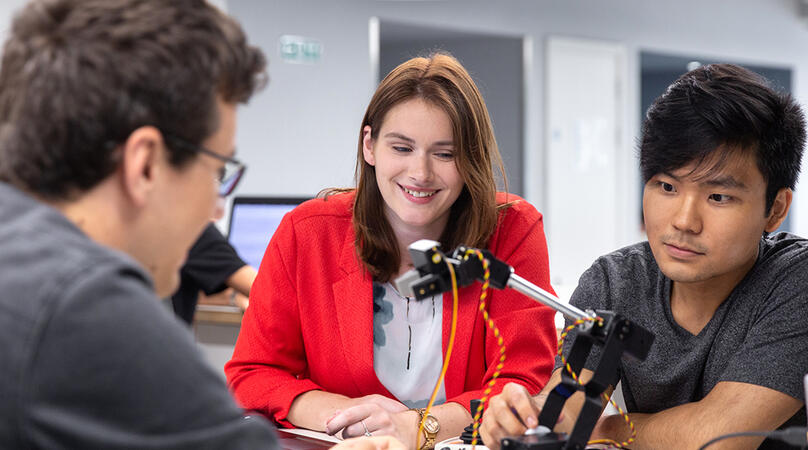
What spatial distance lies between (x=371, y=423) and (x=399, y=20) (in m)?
5.43

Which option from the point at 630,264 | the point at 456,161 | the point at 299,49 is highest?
the point at 299,49

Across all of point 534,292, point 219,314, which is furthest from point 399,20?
point 534,292

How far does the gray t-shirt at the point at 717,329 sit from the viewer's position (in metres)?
1.49

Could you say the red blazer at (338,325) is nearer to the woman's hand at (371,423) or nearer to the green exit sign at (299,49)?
the woman's hand at (371,423)

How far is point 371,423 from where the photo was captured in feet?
5.12

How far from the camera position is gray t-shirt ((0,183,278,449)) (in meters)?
0.73

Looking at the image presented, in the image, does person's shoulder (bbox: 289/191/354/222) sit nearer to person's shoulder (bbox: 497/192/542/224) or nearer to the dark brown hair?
person's shoulder (bbox: 497/192/542/224)

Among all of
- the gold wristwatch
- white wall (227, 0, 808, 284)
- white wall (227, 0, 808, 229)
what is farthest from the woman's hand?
white wall (227, 0, 808, 229)

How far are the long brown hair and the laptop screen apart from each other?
1.48 metres

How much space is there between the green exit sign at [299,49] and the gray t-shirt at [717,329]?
14.5ft

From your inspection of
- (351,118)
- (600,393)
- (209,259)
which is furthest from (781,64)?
(600,393)

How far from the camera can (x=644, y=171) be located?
1.61 meters

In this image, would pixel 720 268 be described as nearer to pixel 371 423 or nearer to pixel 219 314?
pixel 371 423

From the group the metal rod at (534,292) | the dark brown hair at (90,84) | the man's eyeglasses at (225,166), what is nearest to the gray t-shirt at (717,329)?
the metal rod at (534,292)
